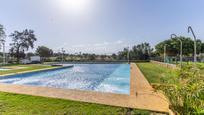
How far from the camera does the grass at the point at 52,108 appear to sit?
354cm

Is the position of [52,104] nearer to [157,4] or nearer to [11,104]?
[11,104]

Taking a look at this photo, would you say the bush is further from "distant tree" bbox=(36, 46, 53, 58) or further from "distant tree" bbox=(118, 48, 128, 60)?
"distant tree" bbox=(36, 46, 53, 58)

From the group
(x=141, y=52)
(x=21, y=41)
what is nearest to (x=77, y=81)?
(x=21, y=41)

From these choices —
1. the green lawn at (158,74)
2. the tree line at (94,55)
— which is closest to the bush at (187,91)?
the green lawn at (158,74)

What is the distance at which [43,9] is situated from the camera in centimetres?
1316

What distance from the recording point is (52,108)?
150 inches

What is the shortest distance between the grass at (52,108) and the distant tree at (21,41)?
2421 centimetres

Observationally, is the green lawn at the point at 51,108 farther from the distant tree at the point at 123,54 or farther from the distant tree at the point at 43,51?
the distant tree at the point at 43,51

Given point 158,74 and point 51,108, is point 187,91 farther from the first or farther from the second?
point 158,74

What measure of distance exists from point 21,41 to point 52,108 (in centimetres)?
2570

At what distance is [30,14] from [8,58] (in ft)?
51.4

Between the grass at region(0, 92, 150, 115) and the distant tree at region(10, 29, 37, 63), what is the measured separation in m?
24.2

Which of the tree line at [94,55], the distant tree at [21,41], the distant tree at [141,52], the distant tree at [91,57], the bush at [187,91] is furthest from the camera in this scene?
the distant tree at [91,57]

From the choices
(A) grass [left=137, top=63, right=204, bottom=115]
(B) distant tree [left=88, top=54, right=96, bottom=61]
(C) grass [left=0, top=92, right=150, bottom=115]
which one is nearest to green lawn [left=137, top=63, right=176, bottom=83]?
(A) grass [left=137, top=63, right=204, bottom=115]
